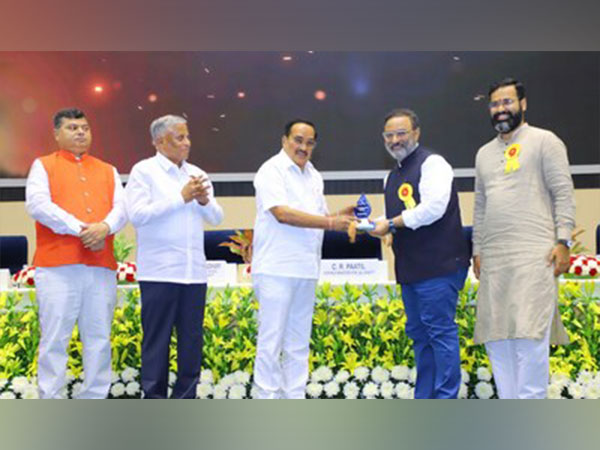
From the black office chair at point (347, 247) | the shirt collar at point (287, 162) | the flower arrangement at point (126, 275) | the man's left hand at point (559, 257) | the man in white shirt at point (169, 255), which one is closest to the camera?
the man's left hand at point (559, 257)

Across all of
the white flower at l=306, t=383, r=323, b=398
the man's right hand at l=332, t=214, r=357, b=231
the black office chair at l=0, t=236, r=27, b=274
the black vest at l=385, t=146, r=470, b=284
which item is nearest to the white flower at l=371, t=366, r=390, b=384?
the white flower at l=306, t=383, r=323, b=398

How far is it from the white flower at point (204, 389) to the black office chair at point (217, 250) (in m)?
0.91

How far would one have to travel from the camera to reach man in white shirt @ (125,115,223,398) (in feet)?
9.70

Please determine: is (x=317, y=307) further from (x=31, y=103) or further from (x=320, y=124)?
(x=31, y=103)

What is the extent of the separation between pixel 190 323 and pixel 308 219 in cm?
61

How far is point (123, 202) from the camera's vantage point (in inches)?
128

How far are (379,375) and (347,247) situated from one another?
887 mm

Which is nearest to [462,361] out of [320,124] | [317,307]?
[317,307]

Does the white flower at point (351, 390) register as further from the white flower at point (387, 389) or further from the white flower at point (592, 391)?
the white flower at point (592, 391)

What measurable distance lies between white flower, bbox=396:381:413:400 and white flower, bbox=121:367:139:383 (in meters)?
1.13

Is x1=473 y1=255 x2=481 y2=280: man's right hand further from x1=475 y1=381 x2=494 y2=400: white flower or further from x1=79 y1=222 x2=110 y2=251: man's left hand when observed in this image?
x1=79 y1=222 x2=110 y2=251: man's left hand

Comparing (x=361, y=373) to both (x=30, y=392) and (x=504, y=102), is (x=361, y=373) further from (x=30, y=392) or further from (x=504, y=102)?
(x=30, y=392)

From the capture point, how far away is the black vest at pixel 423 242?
2885 millimetres

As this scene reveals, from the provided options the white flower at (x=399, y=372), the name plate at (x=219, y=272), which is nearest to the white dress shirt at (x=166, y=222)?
the name plate at (x=219, y=272)
